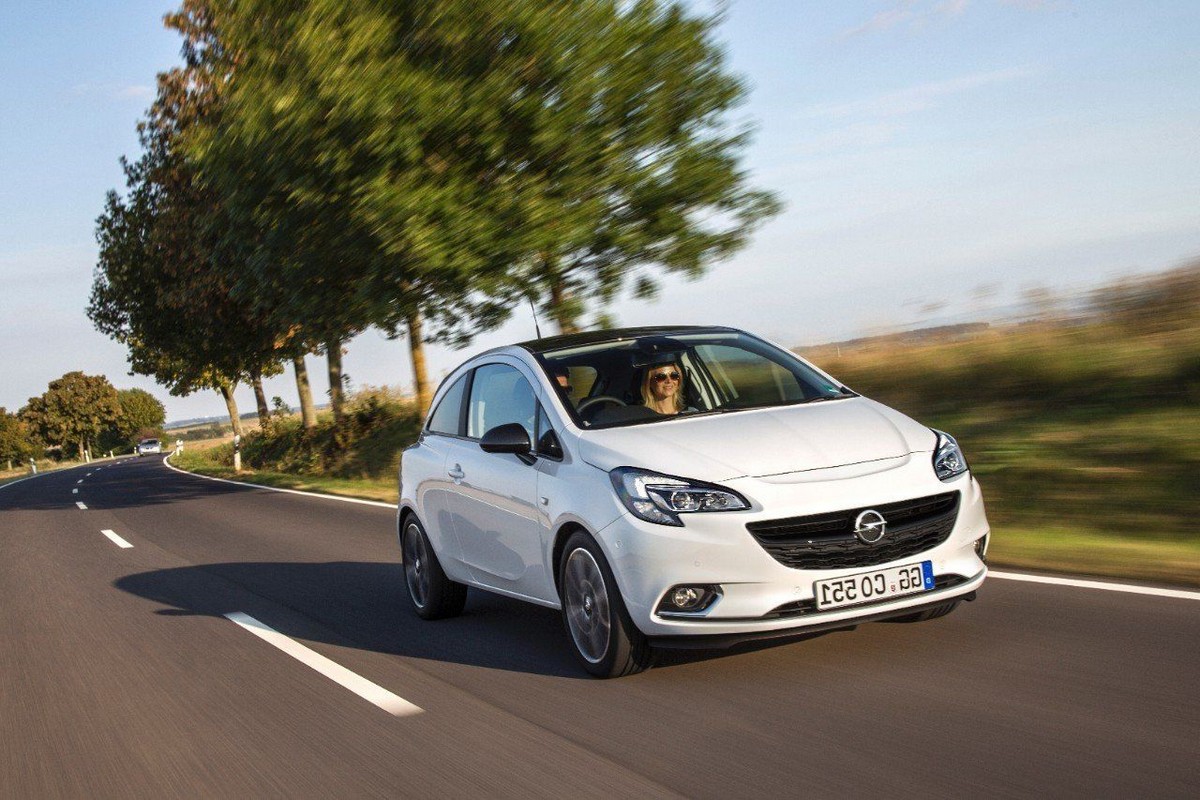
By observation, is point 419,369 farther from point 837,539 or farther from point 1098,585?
point 837,539

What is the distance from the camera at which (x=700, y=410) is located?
6367mm

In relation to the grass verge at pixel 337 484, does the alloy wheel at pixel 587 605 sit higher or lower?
higher

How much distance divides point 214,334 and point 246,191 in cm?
1477

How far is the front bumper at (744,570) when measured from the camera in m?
5.06

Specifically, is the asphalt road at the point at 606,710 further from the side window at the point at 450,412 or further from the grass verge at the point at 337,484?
the grass verge at the point at 337,484

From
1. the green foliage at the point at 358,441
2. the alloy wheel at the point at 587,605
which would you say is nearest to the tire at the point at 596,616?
the alloy wheel at the point at 587,605

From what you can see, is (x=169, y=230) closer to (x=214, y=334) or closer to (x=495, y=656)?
(x=214, y=334)

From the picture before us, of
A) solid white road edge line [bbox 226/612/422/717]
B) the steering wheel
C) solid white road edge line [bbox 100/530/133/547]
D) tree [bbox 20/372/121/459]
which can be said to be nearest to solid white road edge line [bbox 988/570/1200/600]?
the steering wheel

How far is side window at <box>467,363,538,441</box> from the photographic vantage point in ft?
21.6

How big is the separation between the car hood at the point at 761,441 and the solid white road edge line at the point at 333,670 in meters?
1.39

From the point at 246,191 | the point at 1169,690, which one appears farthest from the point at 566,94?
the point at 1169,690

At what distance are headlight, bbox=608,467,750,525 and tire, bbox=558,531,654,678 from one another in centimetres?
33

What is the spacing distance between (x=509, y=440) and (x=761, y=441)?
51.8 inches

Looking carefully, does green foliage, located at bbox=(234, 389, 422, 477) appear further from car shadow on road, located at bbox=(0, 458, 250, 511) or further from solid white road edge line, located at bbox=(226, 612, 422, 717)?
solid white road edge line, located at bbox=(226, 612, 422, 717)
